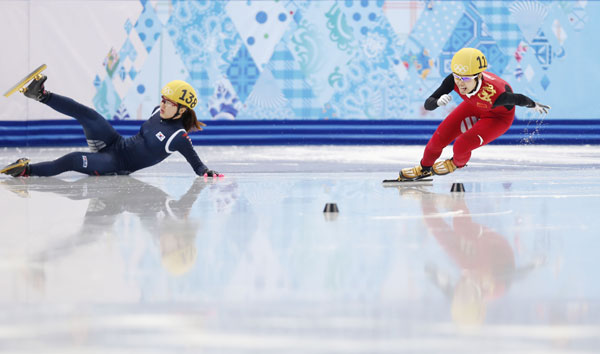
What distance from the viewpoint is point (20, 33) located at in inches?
397

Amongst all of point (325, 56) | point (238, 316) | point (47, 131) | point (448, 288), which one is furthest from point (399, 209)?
point (47, 131)

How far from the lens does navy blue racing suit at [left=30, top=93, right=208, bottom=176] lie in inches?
231

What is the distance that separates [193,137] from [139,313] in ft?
26.9

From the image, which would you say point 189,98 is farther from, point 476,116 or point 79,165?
point 476,116

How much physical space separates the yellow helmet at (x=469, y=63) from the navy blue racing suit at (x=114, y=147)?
6.26 feet

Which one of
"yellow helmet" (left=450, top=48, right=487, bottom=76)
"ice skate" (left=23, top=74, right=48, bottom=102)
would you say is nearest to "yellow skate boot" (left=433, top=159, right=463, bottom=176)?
"yellow helmet" (left=450, top=48, right=487, bottom=76)

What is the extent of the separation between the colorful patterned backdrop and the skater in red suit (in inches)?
178

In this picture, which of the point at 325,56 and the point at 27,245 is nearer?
the point at 27,245

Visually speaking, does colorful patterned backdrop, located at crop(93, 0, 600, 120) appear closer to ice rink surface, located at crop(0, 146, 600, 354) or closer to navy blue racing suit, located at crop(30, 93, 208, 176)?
navy blue racing suit, located at crop(30, 93, 208, 176)

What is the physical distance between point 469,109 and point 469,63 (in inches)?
19.2

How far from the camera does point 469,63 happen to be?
5.32 metres

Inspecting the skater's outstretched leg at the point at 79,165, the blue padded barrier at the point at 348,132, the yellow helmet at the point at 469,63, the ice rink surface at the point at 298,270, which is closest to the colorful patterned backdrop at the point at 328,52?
the blue padded barrier at the point at 348,132

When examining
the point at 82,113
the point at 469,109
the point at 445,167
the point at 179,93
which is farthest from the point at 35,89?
the point at 469,109

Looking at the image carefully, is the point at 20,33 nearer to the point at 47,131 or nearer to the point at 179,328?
the point at 47,131
